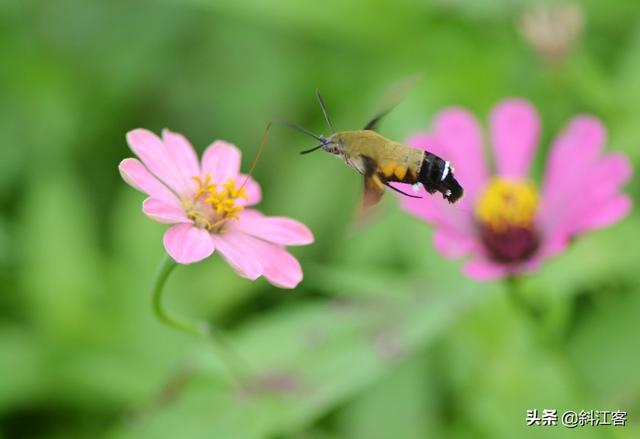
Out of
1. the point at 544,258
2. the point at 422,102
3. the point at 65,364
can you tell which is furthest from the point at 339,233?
the point at 544,258

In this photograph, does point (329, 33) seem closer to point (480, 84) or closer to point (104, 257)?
point (480, 84)

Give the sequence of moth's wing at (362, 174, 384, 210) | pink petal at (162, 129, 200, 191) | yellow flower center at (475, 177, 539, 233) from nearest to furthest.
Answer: moth's wing at (362, 174, 384, 210) < pink petal at (162, 129, 200, 191) < yellow flower center at (475, 177, 539, 233)

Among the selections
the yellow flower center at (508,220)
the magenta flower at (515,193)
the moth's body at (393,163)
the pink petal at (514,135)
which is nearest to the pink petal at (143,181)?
A: the moth's body at (393,163)

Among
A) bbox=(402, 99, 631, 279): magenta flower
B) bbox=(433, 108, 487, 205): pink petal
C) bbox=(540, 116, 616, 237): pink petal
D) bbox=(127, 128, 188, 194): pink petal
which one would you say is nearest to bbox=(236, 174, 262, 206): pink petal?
bbox=(127, 128, 188, 194): pink petal

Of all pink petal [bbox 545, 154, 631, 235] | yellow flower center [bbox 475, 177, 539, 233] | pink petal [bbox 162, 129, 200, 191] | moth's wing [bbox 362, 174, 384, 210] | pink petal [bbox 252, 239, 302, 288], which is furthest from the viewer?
yellow flower center [bbox 475, 177, 539, 233]

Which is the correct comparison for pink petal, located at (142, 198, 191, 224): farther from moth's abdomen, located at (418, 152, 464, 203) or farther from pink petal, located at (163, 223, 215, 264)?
moth's abdomen, located at (418, 152, 464, 203)
